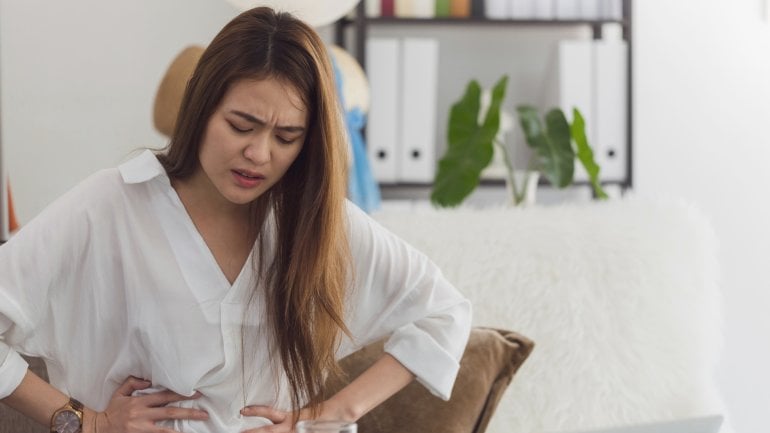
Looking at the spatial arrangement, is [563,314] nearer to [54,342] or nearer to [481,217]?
[481,217]

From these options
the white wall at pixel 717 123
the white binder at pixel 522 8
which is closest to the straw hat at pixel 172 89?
the white binder at pixel 522 8

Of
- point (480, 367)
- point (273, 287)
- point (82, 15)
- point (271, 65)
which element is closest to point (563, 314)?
point (480, 367)

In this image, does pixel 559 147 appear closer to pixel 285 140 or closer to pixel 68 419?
pixel 285 140

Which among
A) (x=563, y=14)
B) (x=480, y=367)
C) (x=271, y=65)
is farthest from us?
(x=563, y=14)

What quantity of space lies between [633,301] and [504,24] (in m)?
1.95

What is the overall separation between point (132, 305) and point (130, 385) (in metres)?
0.10

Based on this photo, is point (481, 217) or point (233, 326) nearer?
point (233, 326)

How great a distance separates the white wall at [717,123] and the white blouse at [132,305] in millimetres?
2874

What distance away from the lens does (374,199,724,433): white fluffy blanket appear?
1850mm

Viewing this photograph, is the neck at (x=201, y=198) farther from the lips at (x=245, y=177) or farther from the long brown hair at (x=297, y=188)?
the lips at (x=245, y=177)

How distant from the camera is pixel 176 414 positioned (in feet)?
4.44

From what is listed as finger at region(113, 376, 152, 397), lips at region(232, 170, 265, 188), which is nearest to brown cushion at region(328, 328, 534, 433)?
finger at region(113, 376, 152, 397)

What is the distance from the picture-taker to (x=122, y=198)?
1.35m

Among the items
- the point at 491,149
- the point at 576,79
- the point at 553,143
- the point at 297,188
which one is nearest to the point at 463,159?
the point at 491,149
